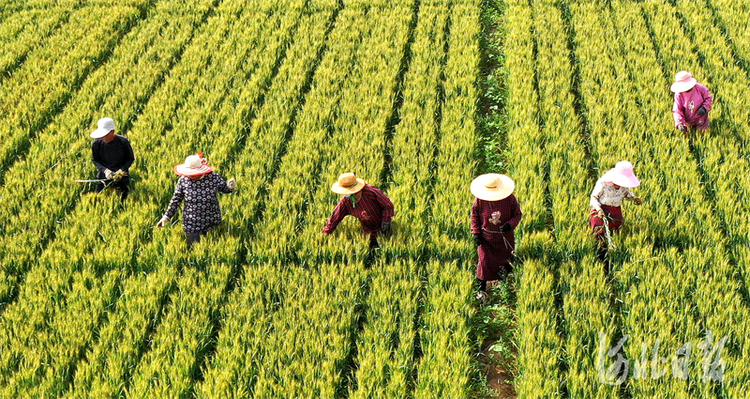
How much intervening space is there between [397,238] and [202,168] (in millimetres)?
1898

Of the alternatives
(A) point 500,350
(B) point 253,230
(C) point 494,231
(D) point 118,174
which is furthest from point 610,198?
(D) point 118,174

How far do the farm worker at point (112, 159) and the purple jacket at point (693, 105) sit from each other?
614cm

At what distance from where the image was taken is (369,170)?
6734 millimetres

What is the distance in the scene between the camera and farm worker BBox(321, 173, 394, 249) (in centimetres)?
535

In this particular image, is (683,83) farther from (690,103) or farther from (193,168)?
(193,168)

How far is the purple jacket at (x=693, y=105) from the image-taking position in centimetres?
687

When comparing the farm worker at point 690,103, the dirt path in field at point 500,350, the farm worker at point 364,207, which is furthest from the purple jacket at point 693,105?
the farm worker at point 364,207

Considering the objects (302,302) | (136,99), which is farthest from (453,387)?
(136,99)

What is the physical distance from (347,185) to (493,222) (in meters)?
1.30

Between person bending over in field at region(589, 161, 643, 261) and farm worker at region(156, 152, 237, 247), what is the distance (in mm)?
3264

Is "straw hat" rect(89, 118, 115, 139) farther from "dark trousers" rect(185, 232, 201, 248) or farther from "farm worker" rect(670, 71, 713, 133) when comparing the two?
"farm worker" rect(670, 71, 713, 133)

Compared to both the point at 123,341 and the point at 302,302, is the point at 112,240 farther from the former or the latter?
the point at 302,302

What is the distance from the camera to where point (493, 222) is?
16.6 ft

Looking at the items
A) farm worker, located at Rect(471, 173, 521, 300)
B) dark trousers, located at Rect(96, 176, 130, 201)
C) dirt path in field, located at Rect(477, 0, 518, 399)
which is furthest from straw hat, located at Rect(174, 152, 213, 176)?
dirt path in field, located at Rect(477, 0, 518, 399)
